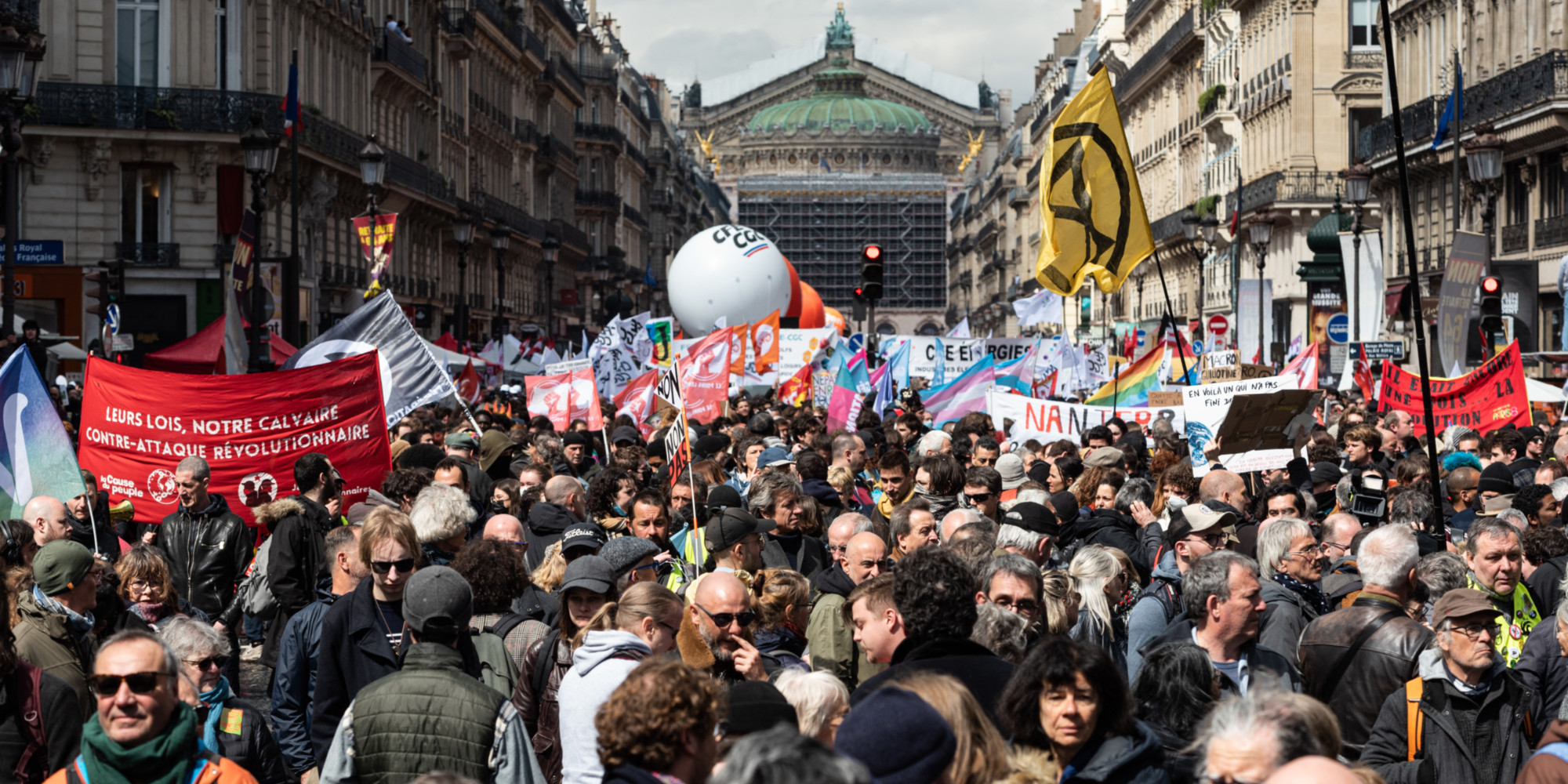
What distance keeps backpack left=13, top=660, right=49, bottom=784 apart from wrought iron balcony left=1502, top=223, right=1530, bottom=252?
31615mm

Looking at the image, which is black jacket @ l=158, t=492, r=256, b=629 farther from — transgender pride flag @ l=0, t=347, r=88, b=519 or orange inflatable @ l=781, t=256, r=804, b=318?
orange inflatable @ l=781, t=256, r=804, b=318

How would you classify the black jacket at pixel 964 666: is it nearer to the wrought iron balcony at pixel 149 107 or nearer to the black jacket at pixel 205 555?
the black jacket at pixel 205 555

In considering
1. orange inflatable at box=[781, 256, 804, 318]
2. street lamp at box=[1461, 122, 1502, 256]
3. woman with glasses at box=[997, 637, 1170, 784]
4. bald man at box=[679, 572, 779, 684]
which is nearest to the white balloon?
orange inflatable at box=[781, 256, 804, 318]

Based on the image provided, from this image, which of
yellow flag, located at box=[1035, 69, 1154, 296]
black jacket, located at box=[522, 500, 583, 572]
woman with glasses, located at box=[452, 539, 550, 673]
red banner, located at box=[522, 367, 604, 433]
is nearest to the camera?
woman with glasses, located at box=[452, 539, 550, 673]

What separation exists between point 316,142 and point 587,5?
211 feet

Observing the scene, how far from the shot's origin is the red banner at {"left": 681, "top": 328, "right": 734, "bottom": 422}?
21344 millimetres

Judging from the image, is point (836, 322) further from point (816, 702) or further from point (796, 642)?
point (816, 702)

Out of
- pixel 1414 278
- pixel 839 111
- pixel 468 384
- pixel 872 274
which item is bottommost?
pixel 468 384

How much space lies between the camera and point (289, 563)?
340 inches

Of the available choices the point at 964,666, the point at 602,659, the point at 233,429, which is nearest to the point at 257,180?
the point at 233,429

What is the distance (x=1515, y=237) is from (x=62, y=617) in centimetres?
3174

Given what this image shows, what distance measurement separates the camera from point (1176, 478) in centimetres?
1041

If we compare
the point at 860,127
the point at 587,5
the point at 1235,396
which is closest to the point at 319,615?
the point at 1235,396

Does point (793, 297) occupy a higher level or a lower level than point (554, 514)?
higher
